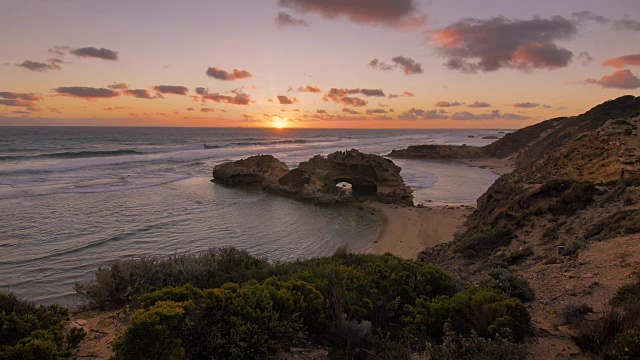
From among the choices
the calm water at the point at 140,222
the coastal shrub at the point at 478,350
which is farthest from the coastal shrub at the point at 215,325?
the calm water at the point at 140,222

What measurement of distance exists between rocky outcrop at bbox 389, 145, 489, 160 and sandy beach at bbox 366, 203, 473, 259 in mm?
40078

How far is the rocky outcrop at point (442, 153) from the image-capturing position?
60.5 meters

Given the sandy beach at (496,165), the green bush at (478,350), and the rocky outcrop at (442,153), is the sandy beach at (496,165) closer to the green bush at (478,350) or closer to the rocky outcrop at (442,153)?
the rocky outcrop at (442,153)

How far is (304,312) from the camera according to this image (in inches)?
218

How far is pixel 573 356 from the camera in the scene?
4.55 metres

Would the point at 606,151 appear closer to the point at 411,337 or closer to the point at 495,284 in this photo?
the point at 495,284

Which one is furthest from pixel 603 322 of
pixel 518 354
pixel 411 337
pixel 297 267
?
pixel 297 267

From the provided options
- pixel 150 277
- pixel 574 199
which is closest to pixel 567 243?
pixel 574 199

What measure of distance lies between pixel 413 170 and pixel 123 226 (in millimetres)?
34519

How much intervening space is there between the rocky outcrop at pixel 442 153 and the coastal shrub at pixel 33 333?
59.7 m

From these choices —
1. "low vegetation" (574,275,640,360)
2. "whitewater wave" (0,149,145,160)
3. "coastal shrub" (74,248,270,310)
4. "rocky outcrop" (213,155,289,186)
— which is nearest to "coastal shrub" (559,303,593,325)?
"low vegetation" (574,275,640,360)

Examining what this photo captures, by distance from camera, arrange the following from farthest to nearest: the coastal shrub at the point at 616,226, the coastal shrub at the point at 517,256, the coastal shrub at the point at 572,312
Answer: the coastal shrub at the point at 517,256 → the coastal shrub at the point at 616,226 → the coastal shrub at the point at 572,312

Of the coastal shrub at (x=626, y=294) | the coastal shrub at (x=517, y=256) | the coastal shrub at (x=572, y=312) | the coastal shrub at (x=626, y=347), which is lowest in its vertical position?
the coastal shrub at (x=517, y=256)

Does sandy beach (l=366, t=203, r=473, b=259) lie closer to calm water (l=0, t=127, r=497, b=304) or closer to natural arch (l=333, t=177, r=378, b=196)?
calm water (l=0, t=127, r=497, b=304)
